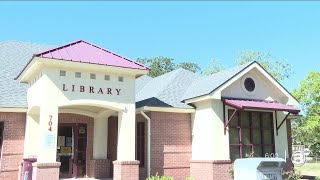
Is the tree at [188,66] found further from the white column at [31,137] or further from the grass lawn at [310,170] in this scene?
the white column at [31,137]

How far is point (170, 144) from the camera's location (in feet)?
53.5

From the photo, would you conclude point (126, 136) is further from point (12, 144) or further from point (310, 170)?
point (310, 170)

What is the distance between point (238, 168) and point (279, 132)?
27.5ft

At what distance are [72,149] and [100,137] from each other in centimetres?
137

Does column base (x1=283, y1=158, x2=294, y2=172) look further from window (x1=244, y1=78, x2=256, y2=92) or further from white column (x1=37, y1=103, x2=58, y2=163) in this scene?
white column (x1=37, y1=103, x2=58, y2=163)

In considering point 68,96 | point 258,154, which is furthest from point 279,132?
point 68,96

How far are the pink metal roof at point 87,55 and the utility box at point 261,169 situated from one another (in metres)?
6.43

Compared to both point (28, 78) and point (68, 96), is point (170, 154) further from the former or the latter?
point (28, 78)

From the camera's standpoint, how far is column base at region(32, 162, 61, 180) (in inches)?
471

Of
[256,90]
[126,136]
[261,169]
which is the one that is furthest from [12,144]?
[256,90]

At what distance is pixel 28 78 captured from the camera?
15320 millimetres

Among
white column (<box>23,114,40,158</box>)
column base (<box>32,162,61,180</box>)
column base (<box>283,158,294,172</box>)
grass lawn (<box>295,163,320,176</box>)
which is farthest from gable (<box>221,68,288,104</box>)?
grass lawn (<box>295,163,320,176</box>)

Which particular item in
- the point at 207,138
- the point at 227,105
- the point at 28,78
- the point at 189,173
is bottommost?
the point at 189,173

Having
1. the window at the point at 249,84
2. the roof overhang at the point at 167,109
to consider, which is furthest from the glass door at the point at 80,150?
the window at the point at 249,84
